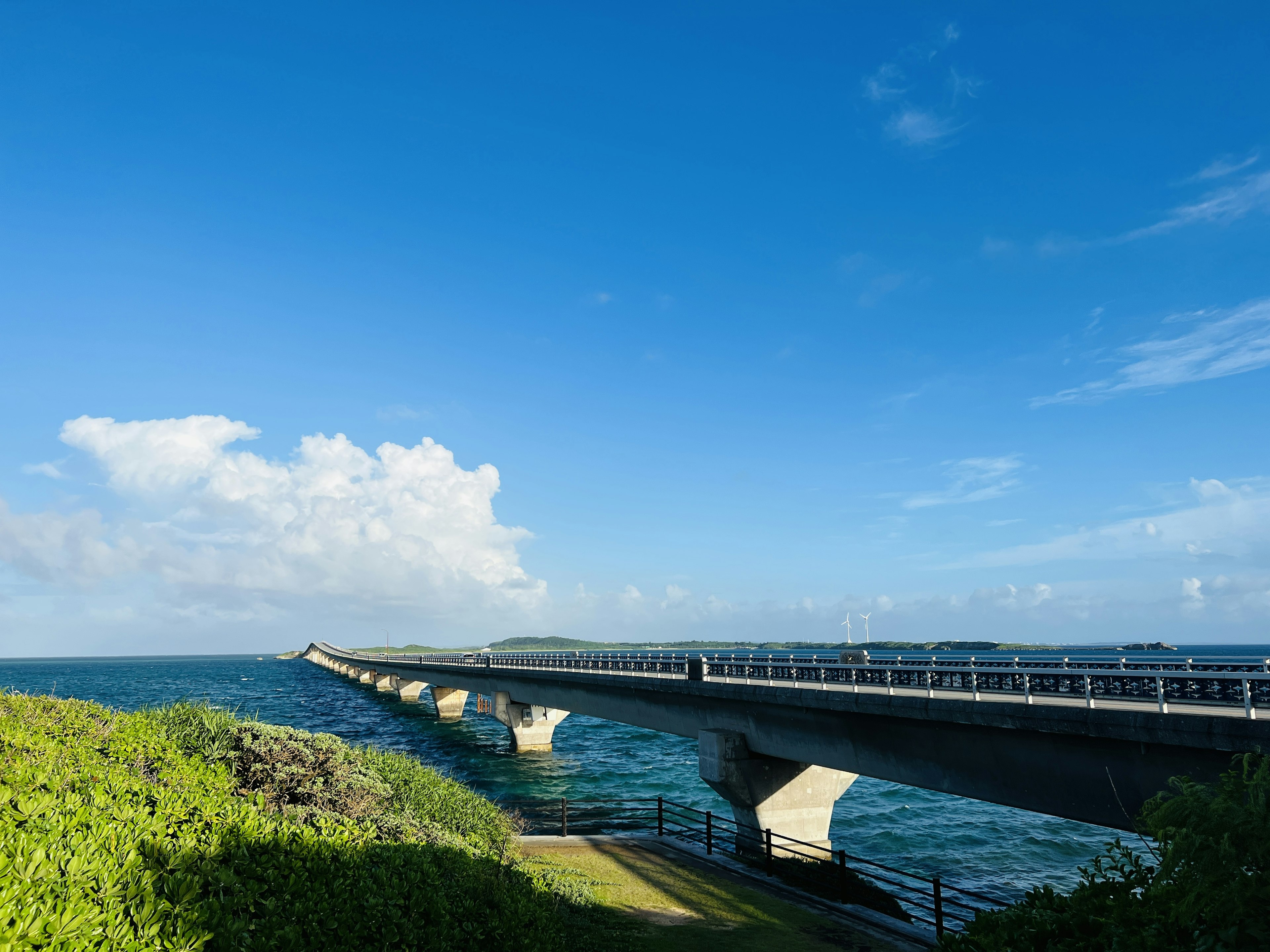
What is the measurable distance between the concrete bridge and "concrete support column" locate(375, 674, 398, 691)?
8068 cm

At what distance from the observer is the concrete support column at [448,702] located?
78.0 metres

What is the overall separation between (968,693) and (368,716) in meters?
70.4

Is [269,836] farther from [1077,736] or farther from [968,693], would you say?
[968,693]

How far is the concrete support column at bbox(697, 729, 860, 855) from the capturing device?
2527 cm

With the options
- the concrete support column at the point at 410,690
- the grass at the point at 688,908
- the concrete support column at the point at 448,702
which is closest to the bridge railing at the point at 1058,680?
the grass at the point at 688,908

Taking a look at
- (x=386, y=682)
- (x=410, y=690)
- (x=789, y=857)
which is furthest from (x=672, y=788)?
(x=386, y=682)

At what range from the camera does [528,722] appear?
5409 centimetres

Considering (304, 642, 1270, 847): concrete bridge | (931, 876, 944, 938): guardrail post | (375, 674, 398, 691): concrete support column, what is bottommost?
(375, 674, 398, 691): concrete support column

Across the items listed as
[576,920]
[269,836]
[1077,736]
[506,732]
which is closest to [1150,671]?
[1077,736]

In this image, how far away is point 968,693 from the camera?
1883 centimetres

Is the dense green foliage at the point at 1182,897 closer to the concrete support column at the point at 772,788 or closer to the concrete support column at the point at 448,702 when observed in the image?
the concrete support column at the point at 772,788

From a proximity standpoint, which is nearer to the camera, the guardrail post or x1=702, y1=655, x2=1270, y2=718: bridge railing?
the guardrail post

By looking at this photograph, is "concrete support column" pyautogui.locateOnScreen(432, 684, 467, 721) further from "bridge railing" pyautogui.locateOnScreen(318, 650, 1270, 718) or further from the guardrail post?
the guardrail post

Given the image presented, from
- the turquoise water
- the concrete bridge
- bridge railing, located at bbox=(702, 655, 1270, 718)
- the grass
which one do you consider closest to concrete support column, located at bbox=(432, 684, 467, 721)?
the turquoise water
